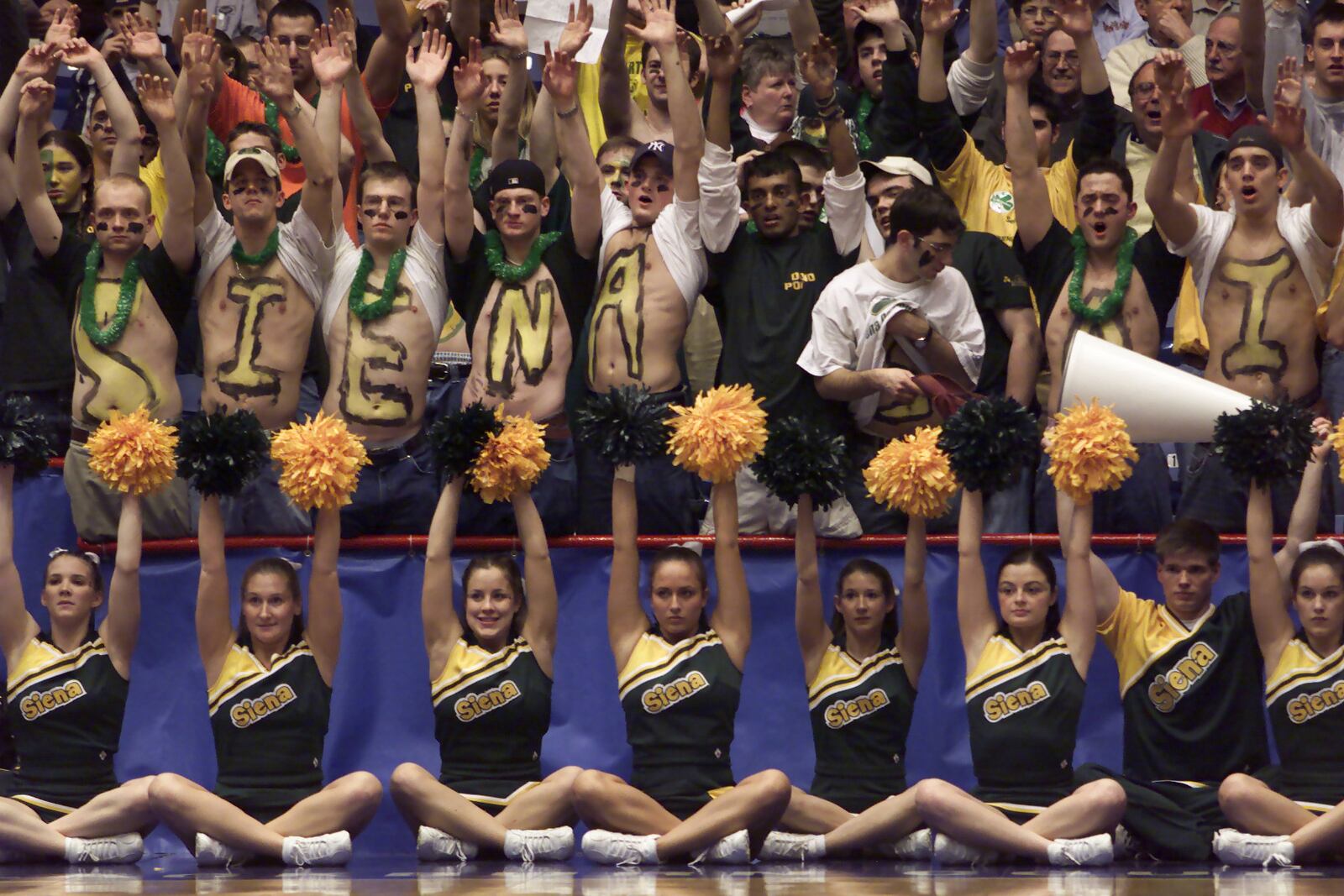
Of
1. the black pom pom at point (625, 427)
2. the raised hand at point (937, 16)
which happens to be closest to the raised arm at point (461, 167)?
the black pom pom at point (625, 427)

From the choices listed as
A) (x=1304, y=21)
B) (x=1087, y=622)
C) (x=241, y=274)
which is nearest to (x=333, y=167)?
(x=241, y=274)

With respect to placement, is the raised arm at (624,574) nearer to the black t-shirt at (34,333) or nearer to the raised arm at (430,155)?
the raised arm at (430,155)

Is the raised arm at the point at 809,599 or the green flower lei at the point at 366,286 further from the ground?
the green flower lei at the point at 366,286

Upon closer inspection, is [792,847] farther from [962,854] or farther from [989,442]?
[989,442]

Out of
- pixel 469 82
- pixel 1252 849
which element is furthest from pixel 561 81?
pixel 1252 849

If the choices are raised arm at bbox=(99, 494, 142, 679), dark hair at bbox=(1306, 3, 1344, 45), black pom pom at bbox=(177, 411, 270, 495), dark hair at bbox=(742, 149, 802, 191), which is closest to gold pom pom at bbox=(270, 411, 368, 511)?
black pom pom at bbox=(177, 411, 270, 495)

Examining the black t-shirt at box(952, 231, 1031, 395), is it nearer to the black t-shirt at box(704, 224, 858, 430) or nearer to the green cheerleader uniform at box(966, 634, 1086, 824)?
the black t-shirt at box(704, 224, 858, 430)

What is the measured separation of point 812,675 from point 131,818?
2.40 m

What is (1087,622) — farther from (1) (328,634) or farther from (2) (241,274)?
(2) (241,274)

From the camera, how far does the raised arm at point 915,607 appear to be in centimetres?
697

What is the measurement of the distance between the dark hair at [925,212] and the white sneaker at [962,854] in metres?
2.24

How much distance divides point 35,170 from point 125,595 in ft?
6.11

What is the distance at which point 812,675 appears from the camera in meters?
7.11

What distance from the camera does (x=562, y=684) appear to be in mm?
7465
